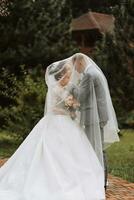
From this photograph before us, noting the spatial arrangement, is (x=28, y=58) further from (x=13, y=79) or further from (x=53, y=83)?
(x=53, y=83)

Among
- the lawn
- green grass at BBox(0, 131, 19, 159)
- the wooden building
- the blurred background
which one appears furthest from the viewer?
the wooden building

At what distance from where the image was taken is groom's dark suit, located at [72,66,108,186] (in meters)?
8.52

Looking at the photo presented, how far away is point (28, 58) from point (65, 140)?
9.44 metres

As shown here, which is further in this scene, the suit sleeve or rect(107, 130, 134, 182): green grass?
rect(107, 130, 134, 182): green grass

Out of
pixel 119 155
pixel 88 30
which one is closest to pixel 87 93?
pixel 119 155

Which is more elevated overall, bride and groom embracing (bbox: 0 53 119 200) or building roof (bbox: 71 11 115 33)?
bride and groom embracing (bbox: 0 53 119 200)

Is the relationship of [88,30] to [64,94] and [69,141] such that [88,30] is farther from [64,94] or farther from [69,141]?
[69,141]

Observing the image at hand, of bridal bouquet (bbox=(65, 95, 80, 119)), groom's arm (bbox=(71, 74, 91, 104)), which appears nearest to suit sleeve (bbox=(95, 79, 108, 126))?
groom's arm (bbox=(71, 74, 91, 104))

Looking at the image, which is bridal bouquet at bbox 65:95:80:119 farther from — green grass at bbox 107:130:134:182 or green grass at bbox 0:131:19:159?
green grass at bbox 0:131:19:159

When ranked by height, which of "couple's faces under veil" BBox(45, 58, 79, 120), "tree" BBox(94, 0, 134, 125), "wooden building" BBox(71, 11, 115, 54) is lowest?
"wooden building" BBox(71, 11, 115, 54)

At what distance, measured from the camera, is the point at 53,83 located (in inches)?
344

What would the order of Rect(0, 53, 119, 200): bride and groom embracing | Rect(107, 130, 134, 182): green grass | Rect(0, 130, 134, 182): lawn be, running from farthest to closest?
1. Rect(0, 130, 134, 182): lawn
2. Rect(107, 130, 134, 182): green grass
3. Rect(0, 53, 119, 200): bride and groom embracing

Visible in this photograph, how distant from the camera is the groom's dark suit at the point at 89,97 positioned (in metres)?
8.52

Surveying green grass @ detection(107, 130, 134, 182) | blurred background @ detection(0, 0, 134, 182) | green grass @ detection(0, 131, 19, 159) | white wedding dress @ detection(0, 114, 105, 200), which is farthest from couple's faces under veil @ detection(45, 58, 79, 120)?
blurred background @ detection(0, 0, 134, 182)
